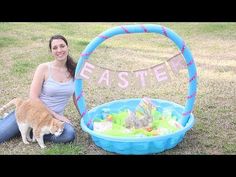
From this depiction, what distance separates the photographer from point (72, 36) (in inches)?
301

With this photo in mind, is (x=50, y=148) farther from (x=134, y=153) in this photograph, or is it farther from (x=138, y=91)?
(x=138, y=91)

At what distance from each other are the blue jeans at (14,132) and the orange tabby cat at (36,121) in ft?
0.23

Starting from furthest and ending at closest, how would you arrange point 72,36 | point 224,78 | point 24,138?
1. point 72,36
2. point 224,78
3. point 24,138

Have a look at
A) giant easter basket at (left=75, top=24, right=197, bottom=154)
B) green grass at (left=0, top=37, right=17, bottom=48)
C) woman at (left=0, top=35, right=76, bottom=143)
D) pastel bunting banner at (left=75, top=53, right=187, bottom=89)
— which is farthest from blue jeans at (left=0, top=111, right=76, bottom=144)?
green grass at (left=0, top=37, right=17, bottom=48)

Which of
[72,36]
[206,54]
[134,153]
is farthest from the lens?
[72,36]

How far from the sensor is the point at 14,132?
11.0 feet

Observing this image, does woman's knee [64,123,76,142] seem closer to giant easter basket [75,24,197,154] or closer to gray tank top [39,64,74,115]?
giant easter basket [75,24,197,154]

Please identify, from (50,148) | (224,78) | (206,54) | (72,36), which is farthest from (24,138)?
(72,36)

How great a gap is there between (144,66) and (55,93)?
250cm

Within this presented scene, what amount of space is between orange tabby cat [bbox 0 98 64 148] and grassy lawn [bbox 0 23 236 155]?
0.11 m

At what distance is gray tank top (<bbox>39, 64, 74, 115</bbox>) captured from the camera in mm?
3322

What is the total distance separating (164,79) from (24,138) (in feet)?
Result: 3.84

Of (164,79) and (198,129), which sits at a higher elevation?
(164,79)

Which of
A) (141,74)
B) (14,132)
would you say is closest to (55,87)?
(14,132)
